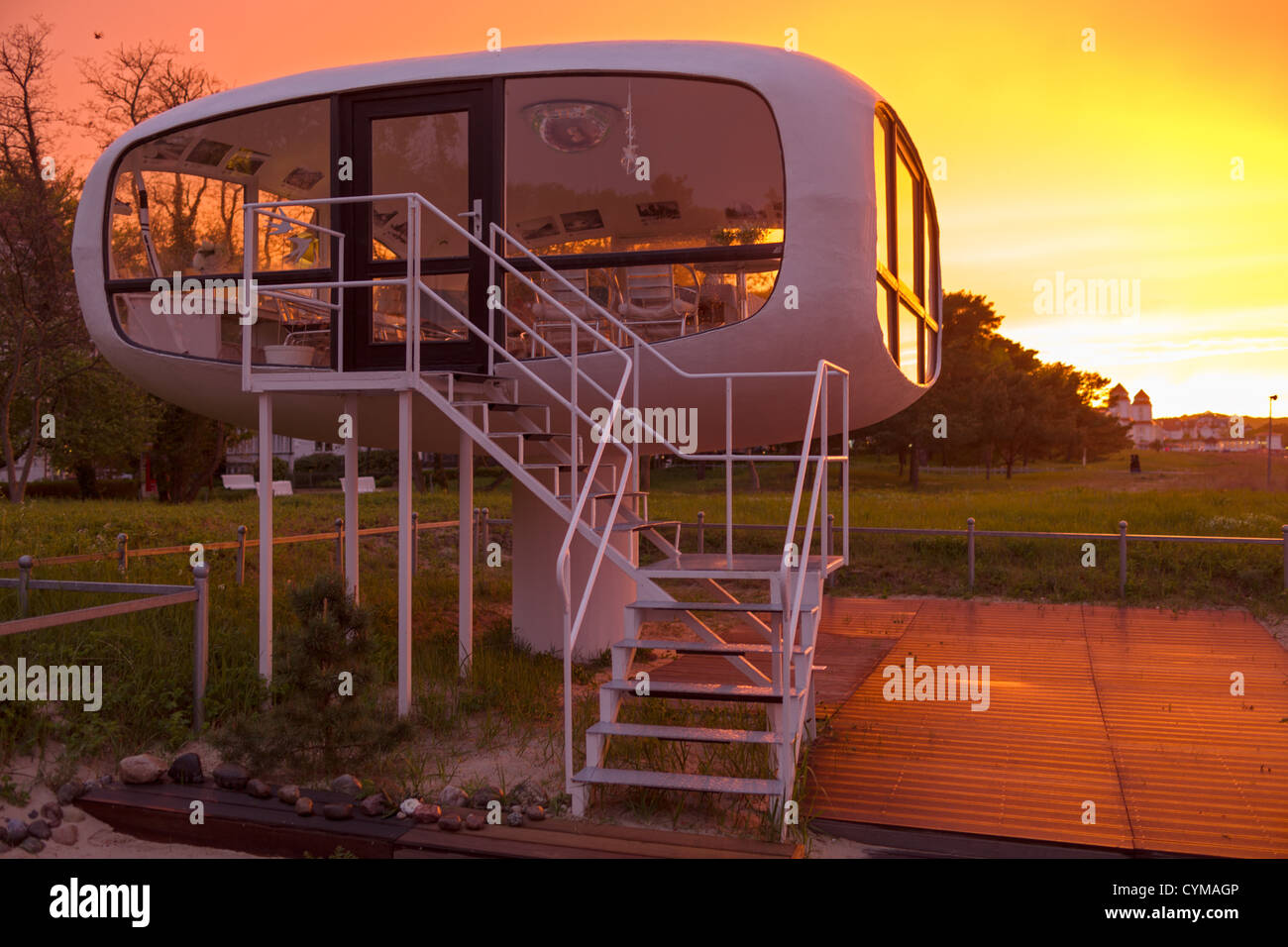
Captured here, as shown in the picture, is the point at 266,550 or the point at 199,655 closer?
the point at 199,655

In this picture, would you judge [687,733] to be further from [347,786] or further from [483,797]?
[347,786]

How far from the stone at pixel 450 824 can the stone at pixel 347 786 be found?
2.43 ft

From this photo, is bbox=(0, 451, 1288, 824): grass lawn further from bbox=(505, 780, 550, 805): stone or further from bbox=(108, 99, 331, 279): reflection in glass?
bbox=(108, 99, 331, 279): reflection in glass

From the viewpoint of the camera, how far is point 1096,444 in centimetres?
6059

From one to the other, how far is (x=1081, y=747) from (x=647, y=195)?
5.34m

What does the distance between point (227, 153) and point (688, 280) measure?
4600 millimetres

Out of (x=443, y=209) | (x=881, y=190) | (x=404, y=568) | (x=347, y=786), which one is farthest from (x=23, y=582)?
(x=881, y=190)

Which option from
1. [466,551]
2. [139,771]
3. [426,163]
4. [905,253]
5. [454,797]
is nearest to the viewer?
[454,797]

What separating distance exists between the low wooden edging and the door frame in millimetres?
3910

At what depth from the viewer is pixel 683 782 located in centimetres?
541

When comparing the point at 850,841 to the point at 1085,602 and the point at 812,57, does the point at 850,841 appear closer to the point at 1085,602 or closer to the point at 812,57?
the point at 812,57

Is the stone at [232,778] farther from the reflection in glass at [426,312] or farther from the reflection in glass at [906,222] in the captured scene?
the reflection in glass at [906,222]

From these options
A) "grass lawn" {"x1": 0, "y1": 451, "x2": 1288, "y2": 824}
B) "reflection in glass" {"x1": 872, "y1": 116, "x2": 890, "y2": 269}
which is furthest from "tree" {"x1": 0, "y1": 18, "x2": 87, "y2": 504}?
"reflection in glass" {"x1": 872, "y1": 116, "x2": 890, "y2": 269}

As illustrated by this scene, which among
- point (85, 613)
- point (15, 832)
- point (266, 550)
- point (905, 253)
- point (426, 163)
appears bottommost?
point (15, 832)
